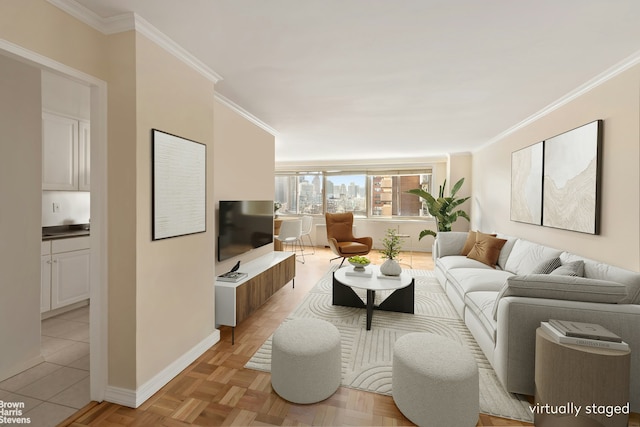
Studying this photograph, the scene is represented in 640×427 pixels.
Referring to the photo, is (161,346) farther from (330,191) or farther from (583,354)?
(330,191)

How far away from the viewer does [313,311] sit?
3.41 m

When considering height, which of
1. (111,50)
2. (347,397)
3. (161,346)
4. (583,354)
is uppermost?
(111,50)

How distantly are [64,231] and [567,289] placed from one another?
17.2 ft

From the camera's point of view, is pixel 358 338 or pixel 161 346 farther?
pixel 358 338

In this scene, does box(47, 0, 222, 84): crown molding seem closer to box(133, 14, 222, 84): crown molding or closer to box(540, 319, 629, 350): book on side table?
box(133, 14, 222, 84): crown molding

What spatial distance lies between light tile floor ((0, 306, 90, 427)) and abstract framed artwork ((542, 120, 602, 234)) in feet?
14.1

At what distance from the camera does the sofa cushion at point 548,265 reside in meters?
2.75

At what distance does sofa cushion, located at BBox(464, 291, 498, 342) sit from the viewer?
7.23 ft

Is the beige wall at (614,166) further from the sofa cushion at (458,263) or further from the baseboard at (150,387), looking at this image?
the baseboard at (150,387)

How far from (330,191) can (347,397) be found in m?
6.47

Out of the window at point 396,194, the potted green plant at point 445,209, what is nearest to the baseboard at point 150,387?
the potted green plant at point 445,209

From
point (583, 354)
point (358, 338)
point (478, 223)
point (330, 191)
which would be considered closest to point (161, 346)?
point (358, 338)

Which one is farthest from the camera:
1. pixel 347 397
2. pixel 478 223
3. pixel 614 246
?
pixel 478 223

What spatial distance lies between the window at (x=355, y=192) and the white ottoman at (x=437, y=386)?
239 inches
